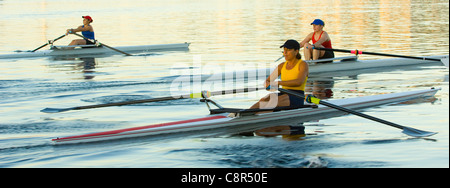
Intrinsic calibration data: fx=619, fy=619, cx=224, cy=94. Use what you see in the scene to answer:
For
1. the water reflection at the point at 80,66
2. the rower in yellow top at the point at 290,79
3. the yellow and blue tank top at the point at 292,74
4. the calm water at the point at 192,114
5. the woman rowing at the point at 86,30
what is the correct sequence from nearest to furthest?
the calm water at the point at 192,114 < the rower in yellow top at the point at 290,79 < the yellow and blue tank top at the point at 292,74 < the water reflection at the point at 80,66 < the woman rowing at the point at 86,30

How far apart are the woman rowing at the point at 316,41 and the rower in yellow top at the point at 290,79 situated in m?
5.74

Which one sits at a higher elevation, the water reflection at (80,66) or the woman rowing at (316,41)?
the woman rowing at (316,41)

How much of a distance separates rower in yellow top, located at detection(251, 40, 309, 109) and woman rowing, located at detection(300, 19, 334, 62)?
5743 mm

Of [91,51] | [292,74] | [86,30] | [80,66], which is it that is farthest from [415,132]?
[91,51]

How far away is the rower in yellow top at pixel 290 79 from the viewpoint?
9.91 m

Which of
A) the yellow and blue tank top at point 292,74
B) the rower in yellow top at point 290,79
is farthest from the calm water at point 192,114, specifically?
the yellow and blue tank top at point 292,74

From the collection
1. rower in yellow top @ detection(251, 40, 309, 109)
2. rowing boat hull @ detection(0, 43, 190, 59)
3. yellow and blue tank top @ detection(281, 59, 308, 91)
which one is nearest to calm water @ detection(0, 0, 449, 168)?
rowing boat hull @ detection(0, 43, 190, 59)

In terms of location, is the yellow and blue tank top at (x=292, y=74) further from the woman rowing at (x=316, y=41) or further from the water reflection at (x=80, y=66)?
the water reflection at (x=80, y=66)

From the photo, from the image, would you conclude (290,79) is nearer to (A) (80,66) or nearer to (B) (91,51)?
(A) (80,66)

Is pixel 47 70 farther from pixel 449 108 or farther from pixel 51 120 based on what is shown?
pixel 449 108

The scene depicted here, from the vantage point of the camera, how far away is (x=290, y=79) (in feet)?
33.2

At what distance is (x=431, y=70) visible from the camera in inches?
684
